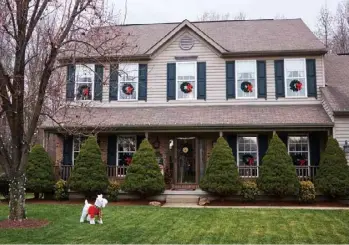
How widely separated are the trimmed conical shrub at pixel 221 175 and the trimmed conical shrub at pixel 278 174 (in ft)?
3.24

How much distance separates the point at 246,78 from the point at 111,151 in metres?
6.71

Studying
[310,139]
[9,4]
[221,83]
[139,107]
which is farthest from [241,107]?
[9,4]

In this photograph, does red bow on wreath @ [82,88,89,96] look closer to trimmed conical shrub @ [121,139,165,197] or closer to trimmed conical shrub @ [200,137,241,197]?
trimmed conical shrub @ [121,139,165,197]

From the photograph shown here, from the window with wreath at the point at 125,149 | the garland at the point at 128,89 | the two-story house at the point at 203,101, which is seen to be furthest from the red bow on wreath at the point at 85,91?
the window with wreath at the point at 125,149

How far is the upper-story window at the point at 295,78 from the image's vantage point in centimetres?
1689

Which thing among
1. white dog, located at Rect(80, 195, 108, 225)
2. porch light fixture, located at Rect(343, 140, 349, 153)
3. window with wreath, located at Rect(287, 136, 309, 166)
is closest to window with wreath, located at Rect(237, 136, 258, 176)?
window with wreath, located at Rect(287, 136, 309, 166)

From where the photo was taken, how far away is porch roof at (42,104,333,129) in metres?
15.3

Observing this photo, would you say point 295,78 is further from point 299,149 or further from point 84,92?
point 84,92

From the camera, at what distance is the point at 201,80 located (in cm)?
1733

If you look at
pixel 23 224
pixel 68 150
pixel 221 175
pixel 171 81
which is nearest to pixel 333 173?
pixel 221 175

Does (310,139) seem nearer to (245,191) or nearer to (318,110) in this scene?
(318,110)

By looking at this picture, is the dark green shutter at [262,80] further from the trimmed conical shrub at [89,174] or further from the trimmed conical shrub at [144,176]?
the trimmed conical shrub at [89,174]

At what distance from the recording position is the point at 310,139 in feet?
52.7

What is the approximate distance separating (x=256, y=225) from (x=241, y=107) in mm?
7690
